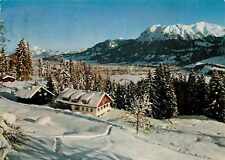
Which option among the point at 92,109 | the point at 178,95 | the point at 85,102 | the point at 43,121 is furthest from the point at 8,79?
the point at 43,121

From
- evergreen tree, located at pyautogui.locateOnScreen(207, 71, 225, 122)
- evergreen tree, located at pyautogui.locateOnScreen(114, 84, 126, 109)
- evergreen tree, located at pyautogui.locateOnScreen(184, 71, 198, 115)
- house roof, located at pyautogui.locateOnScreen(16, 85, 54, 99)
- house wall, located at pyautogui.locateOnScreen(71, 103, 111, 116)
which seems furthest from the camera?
evergreen tree, located at pyautogui.locateOnScreen(114, 84, 126, 109)

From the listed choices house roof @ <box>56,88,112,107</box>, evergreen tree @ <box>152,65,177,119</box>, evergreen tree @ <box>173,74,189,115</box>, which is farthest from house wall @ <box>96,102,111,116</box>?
evergreen tree @ <box>173,74,189,115</box>

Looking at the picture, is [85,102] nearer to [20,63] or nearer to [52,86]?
[52,86]

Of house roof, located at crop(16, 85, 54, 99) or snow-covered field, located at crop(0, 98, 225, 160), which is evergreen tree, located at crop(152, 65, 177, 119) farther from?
snow-covered field, located at crop(0, 98, 225, 160)

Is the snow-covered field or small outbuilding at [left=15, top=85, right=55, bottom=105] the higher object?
small outbuilding at [left=15, top=85, right=55, bottom=105]

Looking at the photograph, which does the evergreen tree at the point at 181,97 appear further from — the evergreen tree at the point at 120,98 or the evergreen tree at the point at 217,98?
the evergreen tree at the point at 120,98

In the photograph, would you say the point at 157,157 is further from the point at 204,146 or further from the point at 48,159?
the point at 204,146

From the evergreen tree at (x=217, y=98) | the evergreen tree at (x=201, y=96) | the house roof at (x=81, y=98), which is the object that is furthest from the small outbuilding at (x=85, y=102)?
the evergreen tree at (x=217, y=98)

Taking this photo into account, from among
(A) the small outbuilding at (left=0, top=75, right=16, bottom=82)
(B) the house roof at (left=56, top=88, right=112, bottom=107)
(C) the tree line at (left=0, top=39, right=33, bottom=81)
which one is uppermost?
(C) the tree line at (left=0, top=39, right=33, bottom=81)

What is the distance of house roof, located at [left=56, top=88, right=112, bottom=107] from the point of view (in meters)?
77.7

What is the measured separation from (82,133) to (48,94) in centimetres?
5291

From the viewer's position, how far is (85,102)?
7825 cm

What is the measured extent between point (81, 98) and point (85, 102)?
1.39 m

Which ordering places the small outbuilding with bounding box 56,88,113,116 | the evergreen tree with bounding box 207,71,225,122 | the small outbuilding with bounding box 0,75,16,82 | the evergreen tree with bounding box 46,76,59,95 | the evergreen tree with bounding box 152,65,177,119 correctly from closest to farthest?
1. the small outbuilding with bounding box 56,88,113,116
2. the evergreen tree with bounding box 207,71,225,122
3. the evergreen tree with bounding box 152,65,177,119
4. the evergreen tree with bounding box 46,76,59,95
5. the small outbuilding with bounding box 0,75,16,82
